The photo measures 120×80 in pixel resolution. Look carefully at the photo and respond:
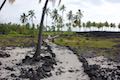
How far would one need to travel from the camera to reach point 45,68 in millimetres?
52406

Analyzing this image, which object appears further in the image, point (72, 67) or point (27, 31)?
point (27, 31)

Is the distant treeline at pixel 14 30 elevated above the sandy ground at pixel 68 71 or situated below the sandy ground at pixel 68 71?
above

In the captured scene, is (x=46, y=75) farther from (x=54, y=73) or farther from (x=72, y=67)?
(x=72, y=67)

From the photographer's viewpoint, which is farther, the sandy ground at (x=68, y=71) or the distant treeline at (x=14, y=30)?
the distant treeline at (x=14, y=30)

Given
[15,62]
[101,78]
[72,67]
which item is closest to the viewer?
[101,78]

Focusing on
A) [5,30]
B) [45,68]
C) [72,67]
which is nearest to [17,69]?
[45,68]

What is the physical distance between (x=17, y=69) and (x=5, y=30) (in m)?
110

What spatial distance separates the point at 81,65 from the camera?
58719 mm

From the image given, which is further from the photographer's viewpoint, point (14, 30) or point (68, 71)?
point (14, 30)

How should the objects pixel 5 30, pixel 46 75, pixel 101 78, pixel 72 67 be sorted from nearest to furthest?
pixel 101 78
pixel 46 75
pixel 72 67
pixel 5 30

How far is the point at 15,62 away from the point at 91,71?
16.3 meters

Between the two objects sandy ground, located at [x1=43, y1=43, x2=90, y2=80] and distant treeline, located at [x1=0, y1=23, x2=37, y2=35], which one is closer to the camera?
sandy ground, located at [x1=43, y1=43, x2=90, y2=80]

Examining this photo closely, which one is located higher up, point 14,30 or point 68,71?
point 14,30

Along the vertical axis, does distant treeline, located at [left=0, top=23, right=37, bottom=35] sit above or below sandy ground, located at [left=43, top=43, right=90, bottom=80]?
above
